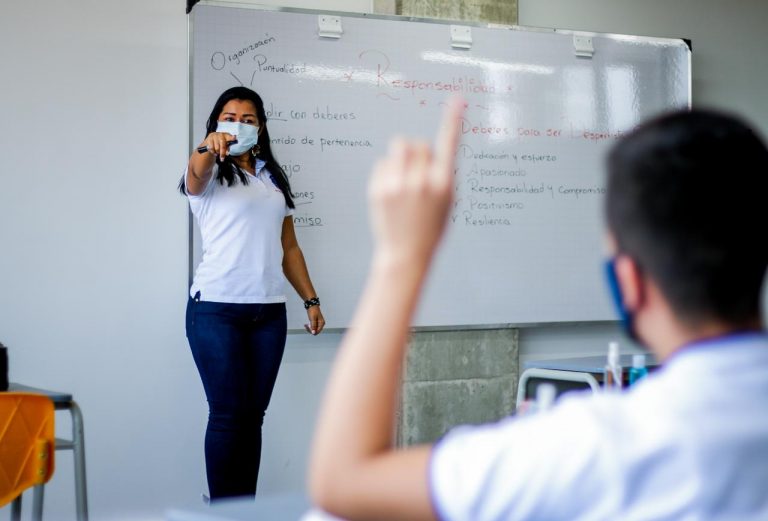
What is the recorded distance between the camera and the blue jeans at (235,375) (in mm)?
3002

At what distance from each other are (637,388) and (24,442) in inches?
69.4

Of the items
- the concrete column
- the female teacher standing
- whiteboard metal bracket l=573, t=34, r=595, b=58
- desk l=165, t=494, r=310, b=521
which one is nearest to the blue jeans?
the female teacher standing

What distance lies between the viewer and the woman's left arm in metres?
3.38

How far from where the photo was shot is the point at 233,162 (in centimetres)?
314

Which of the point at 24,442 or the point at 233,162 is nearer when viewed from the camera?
the point at 24,442

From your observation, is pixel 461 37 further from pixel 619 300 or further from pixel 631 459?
pixel 631 459

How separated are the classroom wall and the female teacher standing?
0.55 meters

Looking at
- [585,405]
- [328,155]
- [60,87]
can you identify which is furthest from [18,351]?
[585,405]

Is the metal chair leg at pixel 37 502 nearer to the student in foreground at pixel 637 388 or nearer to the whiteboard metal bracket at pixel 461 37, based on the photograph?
the student in foreground at pixel 637 388

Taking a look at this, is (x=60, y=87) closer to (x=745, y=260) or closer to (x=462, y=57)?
(x=462, y=57)

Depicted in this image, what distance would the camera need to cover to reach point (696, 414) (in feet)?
2.06

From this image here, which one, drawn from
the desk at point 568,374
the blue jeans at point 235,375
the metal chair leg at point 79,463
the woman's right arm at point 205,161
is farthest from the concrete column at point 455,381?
the metal chair leg at point 79,463

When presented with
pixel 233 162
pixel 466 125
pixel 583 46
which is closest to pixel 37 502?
pixel 233 162

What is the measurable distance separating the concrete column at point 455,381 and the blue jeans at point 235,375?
3.20ft
